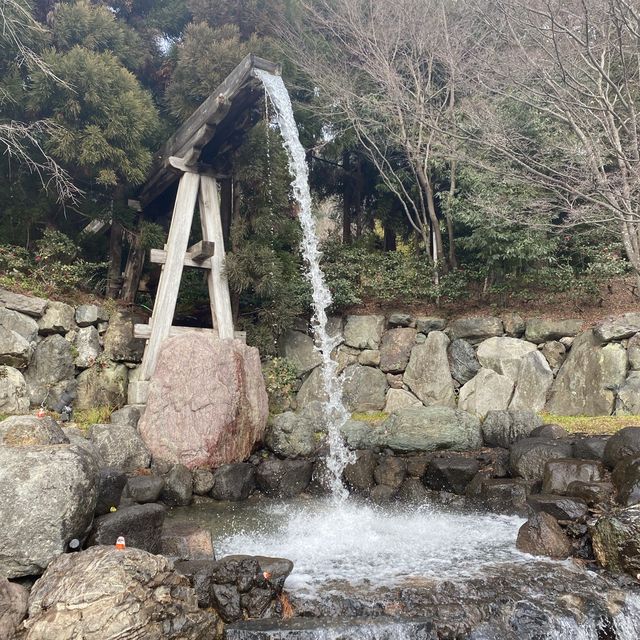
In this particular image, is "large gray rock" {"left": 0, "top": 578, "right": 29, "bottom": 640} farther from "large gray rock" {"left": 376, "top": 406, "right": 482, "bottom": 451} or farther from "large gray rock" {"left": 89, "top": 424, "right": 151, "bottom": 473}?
"large gray rock" {"left": 376, "top": 406, "right": 482, "bottom": 451}

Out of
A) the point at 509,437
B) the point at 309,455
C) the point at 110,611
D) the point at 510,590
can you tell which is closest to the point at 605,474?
the point at 509,437

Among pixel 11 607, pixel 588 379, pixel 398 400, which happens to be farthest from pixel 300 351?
pixel 11 607

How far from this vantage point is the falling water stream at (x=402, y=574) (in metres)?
3.48

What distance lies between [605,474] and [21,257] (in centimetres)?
958

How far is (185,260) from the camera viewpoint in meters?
9.39

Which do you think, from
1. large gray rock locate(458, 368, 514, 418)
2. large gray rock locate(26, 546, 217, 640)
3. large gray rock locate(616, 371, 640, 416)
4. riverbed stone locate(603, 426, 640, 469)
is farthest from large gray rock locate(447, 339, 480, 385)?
large gray rock locate(26, 546, 217, 640)

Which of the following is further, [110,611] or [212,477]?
[212,477]

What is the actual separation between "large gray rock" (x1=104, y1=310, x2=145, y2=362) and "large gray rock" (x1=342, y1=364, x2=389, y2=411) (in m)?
4.03

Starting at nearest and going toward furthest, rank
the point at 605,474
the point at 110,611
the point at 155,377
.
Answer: the point at 110,611 → the point at 605,474 → the point at 155,377

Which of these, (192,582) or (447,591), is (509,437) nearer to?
(447,591)

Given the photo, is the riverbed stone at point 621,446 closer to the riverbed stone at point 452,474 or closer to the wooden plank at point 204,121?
the riverbed stone at point 452,474

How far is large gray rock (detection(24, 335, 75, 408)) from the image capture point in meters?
8.45

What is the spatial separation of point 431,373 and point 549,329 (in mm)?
2343

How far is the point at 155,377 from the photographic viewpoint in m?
7.86
